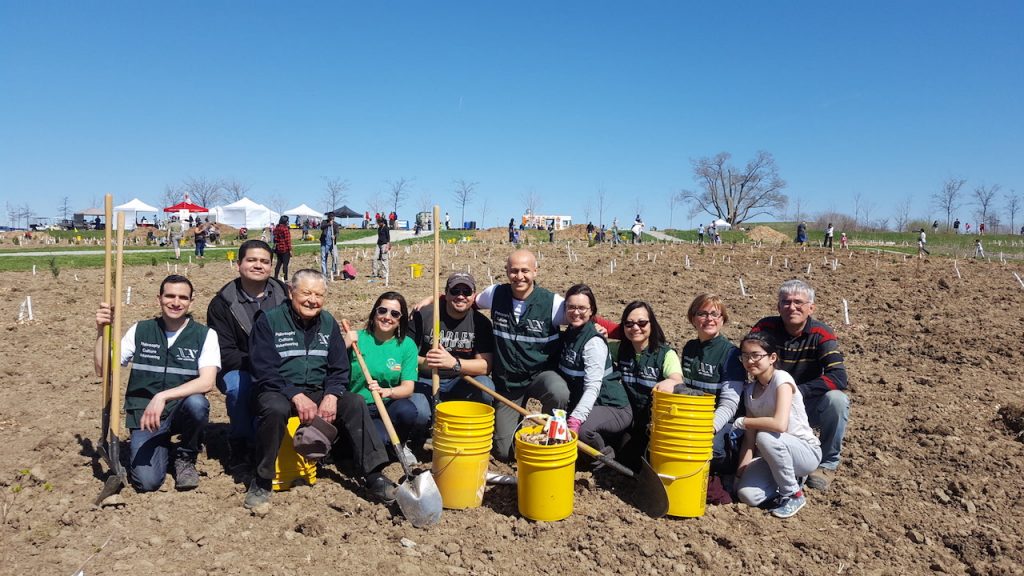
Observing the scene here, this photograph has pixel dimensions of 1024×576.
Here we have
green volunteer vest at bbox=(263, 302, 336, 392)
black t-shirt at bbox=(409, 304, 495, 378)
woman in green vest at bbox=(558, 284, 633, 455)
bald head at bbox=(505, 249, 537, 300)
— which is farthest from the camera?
black t-shirt at bbox=(409, 304, 495, 378)

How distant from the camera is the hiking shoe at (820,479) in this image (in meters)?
4.32

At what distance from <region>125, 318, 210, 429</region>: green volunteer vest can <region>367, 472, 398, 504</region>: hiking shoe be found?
1.33m

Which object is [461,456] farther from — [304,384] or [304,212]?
[304,212]

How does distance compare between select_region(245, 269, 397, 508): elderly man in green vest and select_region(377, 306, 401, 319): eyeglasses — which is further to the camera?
select_region(377, 306, 401, 319): eyeglasses

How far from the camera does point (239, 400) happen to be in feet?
14.3

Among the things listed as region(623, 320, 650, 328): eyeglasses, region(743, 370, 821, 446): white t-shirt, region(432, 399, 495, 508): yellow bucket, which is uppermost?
region(623, 320, 650, 328): eyeglasses

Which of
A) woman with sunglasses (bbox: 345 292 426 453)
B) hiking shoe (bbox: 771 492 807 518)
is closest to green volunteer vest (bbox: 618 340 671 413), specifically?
hiking shoe (bbox: 771 492 807 518)

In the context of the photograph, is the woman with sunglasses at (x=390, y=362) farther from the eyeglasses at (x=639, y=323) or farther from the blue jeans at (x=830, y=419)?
the blue jeans at (x=830, y=419)

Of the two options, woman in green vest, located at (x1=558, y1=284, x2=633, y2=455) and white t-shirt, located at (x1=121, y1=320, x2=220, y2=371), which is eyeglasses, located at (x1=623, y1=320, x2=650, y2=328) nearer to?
woman in green vest, located at (x1=558, y1=284, x2=633, y2=455)

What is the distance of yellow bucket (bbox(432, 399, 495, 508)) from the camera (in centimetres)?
381

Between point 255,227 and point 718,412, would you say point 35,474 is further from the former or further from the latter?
point 255,227

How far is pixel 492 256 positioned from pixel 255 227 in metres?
32.2

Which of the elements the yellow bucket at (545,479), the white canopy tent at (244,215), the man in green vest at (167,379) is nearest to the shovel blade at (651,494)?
the yellow bucket at (545,479)

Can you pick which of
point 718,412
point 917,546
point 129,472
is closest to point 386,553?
point 129,472
